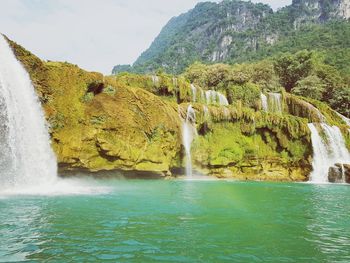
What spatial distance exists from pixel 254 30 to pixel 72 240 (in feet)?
556

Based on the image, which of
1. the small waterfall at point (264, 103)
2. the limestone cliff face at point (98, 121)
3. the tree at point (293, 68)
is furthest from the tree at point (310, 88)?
the limestone cliff face at point (98, 121)

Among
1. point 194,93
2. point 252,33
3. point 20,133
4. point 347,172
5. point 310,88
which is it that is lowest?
point 347,172

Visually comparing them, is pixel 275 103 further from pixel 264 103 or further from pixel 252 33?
pixel 252 33

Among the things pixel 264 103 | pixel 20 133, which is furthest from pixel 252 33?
pixel 20 133

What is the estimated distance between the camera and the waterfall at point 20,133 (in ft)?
55.6

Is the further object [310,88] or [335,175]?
[310,88]

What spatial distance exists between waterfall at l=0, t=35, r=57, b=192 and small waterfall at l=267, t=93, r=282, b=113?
84.5 ft

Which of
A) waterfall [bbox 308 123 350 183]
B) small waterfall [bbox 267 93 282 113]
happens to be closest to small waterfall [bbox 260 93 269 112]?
small waterfall [bbox 267 93 282 113]

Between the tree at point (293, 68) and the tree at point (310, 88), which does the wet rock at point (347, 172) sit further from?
the tree at point (293, 68)

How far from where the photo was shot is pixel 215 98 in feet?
121

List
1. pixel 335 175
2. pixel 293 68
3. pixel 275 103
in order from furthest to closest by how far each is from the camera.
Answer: pixel 293 68, pixel 275 103, pixel 335 175

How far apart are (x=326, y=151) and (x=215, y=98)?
11.2 metres

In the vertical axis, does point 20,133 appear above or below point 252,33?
below

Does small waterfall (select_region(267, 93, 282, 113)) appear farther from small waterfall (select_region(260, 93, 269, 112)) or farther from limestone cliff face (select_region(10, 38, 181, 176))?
limestone cliff face (select_region(10, 38, 181, 176))
